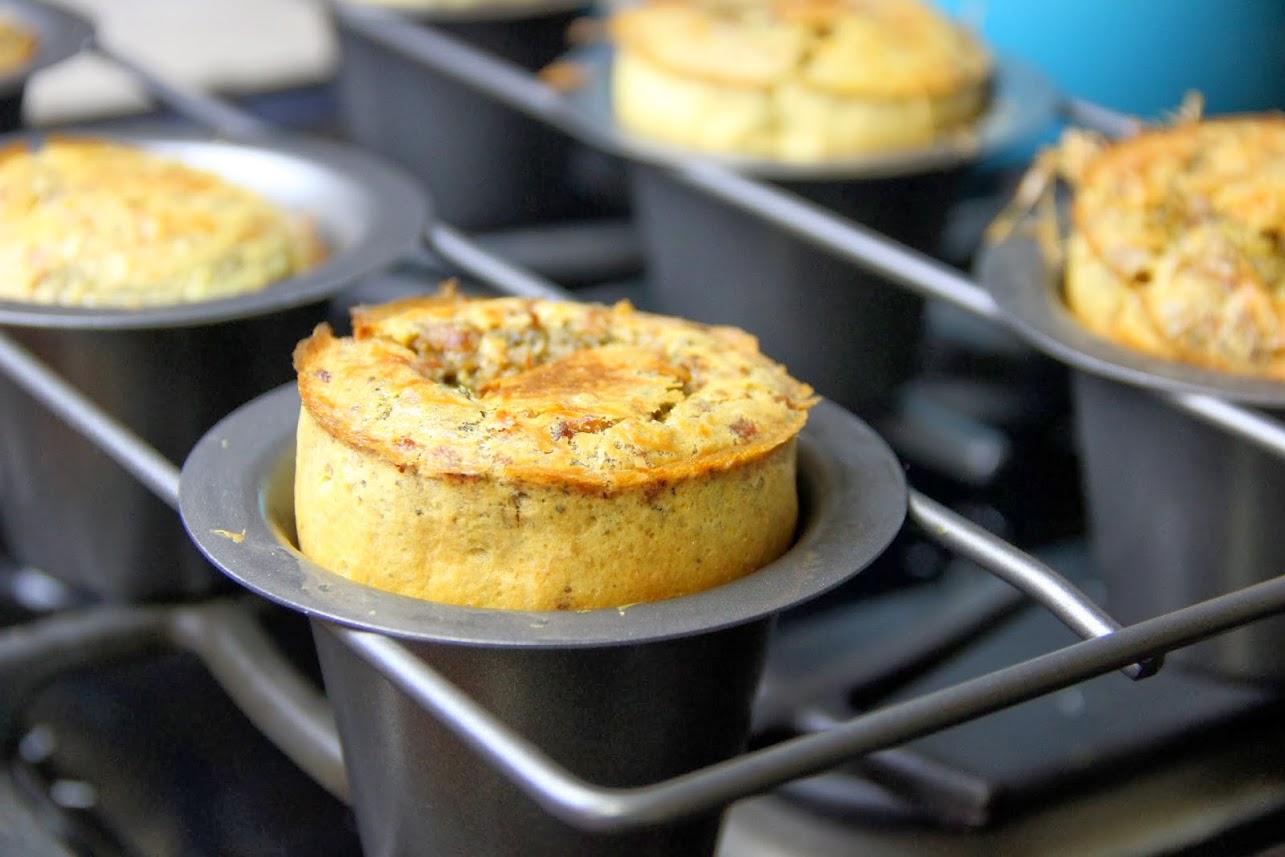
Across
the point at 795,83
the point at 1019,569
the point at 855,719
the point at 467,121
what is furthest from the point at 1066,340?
the point at 467,121

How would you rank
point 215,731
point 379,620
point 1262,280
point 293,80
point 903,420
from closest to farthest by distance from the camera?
point 379,620, point 1262,280, point 215,731, point 903,420, point 293,80

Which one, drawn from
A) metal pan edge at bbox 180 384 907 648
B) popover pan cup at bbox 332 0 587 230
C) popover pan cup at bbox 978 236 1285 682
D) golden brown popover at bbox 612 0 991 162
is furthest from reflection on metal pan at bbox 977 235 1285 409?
popover pan cup at bbox 332 0 587 230

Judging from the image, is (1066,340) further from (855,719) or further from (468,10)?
(468,10)

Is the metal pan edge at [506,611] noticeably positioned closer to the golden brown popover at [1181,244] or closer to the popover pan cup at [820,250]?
the golden brown popover at [1181,244]

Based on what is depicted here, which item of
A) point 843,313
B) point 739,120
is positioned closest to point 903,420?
point 843,313

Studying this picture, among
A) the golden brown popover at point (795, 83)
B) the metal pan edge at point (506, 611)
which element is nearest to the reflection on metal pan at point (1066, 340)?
the metal pan edge at point (506, 611)

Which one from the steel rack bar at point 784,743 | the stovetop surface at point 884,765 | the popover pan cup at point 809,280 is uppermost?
the steel rack bar at point 784,743

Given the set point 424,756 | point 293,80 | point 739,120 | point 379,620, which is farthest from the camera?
point 293,80

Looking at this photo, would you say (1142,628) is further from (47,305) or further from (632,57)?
(632,57)

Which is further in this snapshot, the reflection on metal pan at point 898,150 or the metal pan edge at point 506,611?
the reflection on metal pan at point 898,150
